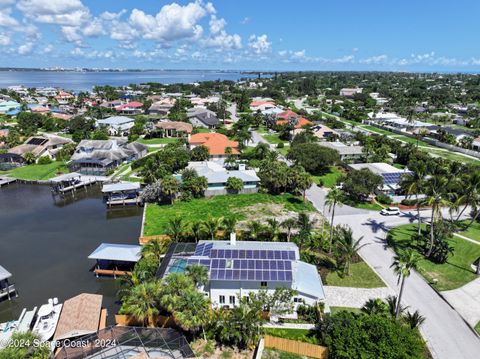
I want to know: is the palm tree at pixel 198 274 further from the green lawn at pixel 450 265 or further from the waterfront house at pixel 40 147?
the waterfront house at pixel 40 147

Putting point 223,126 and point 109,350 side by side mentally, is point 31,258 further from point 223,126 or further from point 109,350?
point 223,126

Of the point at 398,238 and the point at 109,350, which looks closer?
the point at 109,350

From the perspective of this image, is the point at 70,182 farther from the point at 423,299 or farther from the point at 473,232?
the point at 473,232

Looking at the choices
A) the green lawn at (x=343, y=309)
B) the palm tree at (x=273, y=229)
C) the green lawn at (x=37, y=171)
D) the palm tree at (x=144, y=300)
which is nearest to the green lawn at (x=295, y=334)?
the green lawn at (x=343, y=309)

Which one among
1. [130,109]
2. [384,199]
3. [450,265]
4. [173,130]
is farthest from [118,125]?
[450,265]

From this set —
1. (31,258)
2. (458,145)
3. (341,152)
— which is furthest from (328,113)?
(31,258)

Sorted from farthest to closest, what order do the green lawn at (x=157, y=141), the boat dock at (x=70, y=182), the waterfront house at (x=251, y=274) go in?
1. the green lawn at (x=157, y=141)
2. the boat dock at (x=70, y=182)
3. the waterfront house at (x=251, y=274)

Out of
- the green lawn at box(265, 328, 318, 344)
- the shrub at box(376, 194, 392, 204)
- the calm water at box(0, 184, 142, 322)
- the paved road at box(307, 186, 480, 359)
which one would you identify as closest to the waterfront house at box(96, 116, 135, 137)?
the calm water at box(0, 184, 142, 322)
